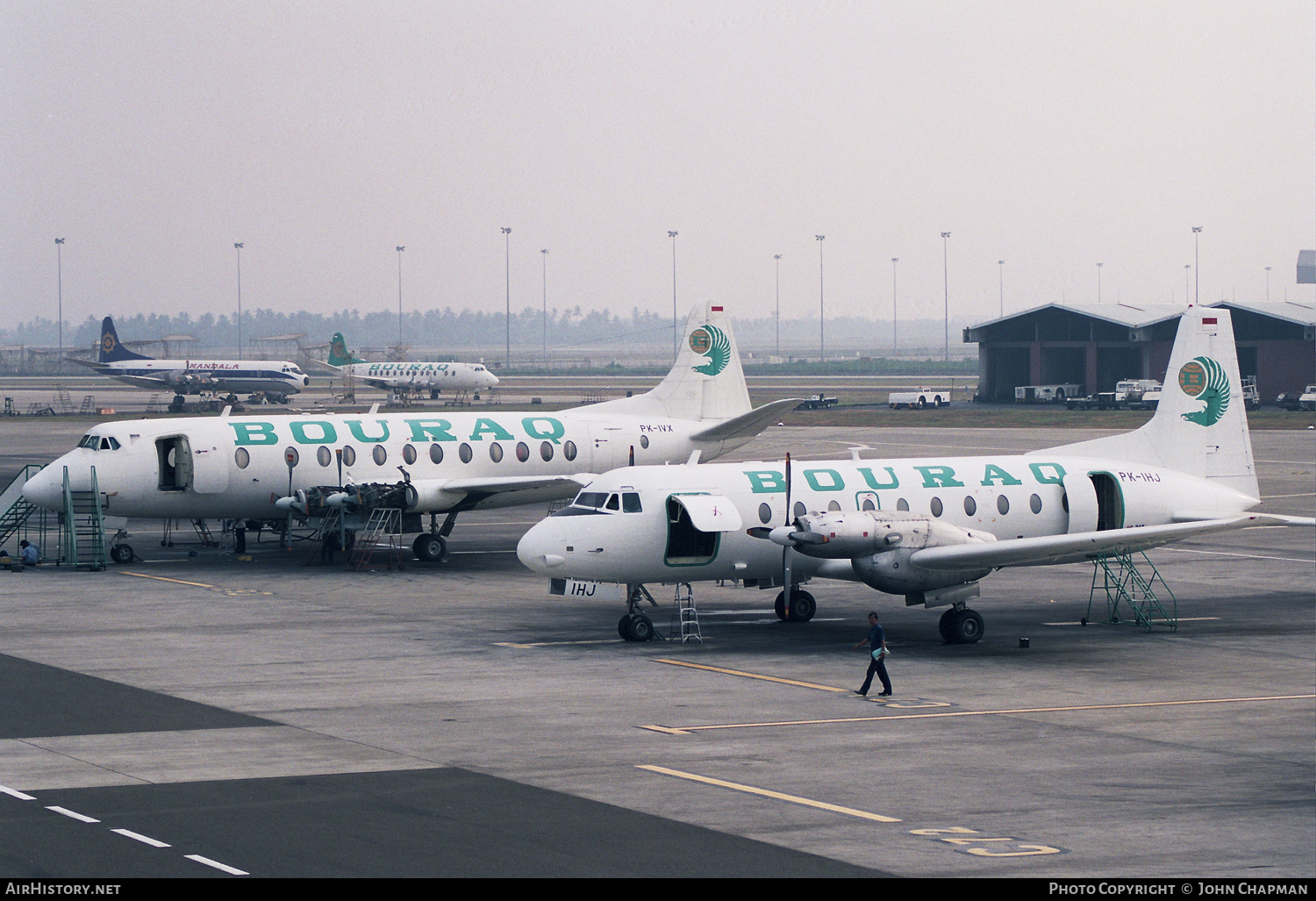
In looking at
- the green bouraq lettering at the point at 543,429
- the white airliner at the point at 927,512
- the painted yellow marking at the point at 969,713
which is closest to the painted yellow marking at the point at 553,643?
the white airliner at the point at 927,512

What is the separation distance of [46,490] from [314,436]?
7.54 meters

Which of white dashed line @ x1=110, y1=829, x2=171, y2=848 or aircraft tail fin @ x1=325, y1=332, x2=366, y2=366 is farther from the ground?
aircraft tail fin @ x1=325, y1=332, x2=366, y2=366

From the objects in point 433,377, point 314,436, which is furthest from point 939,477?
point 433,377

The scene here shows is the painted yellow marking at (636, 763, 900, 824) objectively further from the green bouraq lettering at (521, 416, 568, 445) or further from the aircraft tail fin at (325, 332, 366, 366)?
the aircraft tail fin at (325, 332, 366, 366)

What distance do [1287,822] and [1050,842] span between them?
296 centimetres

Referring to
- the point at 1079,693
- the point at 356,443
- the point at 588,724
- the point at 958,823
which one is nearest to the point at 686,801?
the point at 958,823

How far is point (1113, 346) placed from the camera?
12506 centimetres

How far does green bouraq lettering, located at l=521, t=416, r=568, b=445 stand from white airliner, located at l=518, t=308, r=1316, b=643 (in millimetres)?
14283

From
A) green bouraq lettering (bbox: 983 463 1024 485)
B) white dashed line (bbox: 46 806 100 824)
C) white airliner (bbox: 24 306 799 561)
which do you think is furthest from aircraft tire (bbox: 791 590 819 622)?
white dashed line (bbox: 46 806 100 824)

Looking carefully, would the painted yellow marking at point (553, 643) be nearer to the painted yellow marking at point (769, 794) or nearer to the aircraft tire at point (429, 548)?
the painted yellow marking at point (769, 794)

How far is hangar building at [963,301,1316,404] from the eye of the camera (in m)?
115

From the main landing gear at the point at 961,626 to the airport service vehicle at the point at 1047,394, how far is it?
93.4 m

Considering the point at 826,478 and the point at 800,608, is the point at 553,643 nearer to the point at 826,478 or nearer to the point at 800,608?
the point at 800,608

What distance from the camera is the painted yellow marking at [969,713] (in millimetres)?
22141
